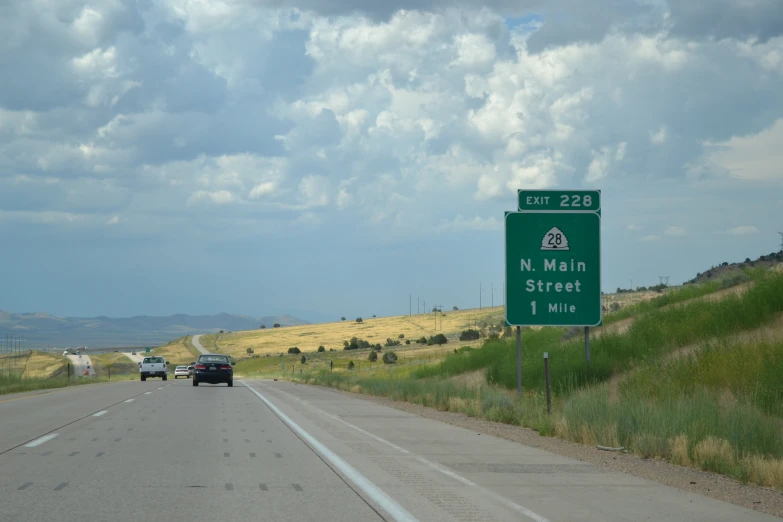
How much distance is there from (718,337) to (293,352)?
9943cm

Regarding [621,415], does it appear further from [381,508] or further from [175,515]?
[175,515]

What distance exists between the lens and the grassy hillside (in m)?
13.9

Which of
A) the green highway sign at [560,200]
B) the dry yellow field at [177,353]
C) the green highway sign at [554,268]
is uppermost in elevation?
the green highway sign at [560,200]

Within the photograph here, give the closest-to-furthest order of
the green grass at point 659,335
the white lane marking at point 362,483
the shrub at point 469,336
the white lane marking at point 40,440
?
the white lane marking at point 362,483
the white lane marking at point 40,440
the green grass at point 659,335
the shrub at point 469,336

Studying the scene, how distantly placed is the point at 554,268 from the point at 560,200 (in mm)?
1796

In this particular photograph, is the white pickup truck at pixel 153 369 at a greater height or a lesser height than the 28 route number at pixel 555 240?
lesser

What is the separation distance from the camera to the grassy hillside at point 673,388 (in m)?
13.9

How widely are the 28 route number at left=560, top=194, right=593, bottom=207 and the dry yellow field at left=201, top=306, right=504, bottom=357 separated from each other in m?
89.3

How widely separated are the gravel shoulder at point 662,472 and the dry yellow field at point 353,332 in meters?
95.0

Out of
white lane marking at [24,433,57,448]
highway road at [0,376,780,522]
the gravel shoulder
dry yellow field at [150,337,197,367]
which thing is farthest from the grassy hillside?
dry yellow field at [150,337,197,367]

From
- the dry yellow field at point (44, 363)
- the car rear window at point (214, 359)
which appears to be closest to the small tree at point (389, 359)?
the car rear window at point (214, 359)

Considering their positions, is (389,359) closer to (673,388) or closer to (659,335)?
(659,335)

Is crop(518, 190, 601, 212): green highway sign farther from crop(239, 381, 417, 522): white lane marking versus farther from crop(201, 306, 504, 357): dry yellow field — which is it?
crop(201, 306, 504, 357): dry yellow field

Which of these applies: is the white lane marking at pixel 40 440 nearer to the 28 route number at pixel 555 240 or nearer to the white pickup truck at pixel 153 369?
the 28 route number at pixel 555 240
